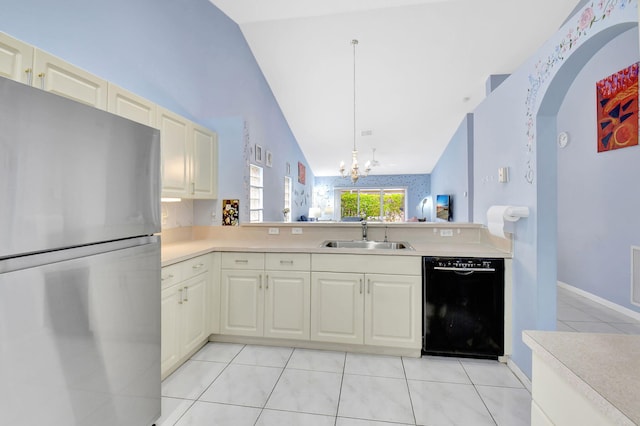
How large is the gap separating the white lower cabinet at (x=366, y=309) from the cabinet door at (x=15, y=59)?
1994 mm

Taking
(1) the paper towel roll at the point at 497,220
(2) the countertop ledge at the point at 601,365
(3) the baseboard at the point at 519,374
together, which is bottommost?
(3) the baseboard at the point at 519,374

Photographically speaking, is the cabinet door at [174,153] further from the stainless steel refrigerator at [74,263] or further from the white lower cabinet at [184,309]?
the stainless steel refrigerator at [74,263]

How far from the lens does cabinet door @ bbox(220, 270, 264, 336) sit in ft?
7.82

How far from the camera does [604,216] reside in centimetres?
336

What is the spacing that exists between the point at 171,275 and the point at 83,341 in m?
0.89

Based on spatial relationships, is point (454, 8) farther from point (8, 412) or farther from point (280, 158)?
point (8, 412)

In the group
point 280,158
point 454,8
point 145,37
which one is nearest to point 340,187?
point 280,158

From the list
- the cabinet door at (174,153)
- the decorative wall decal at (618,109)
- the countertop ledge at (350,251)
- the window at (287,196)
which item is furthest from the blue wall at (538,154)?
the window at (287,196)

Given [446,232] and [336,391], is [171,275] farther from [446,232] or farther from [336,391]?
[446,232]

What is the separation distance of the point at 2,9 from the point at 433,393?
126 inches

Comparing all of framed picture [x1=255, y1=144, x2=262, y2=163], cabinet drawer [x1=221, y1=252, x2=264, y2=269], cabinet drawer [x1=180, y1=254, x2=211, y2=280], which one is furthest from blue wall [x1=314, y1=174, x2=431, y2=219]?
cabinet drawer [x1=180, y1=254, x2=211, y2=280]

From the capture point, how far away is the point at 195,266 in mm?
2168

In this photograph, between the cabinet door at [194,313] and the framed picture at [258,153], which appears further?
the framed picture at [258,153]

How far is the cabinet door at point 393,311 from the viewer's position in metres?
2.20
